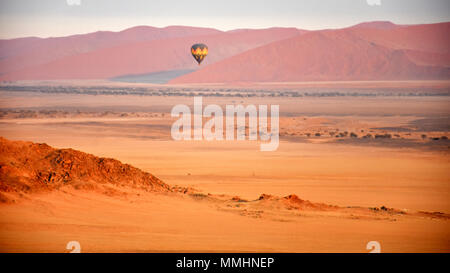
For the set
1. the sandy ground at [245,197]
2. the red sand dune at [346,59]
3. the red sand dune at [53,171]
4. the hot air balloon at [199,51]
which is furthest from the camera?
the red sand dune at [346,59]

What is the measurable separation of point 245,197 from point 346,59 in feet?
418

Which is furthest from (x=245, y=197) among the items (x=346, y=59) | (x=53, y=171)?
(x=346, y=59)

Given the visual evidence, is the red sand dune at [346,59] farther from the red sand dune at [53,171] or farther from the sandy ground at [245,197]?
the red sand dune at [53,171]

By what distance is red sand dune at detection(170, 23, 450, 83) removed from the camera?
13338cm

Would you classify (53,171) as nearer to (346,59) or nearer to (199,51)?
(199,51)

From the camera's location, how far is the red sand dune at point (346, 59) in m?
133

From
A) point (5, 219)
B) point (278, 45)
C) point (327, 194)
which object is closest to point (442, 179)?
point (327, 194)

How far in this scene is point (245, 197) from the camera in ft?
57.8

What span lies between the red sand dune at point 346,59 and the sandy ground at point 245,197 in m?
94.7

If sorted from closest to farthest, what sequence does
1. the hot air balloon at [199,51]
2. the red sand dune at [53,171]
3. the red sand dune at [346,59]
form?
the red sand dune at [53,171] < the hot air balloon at [199,51] < the red sand dune at [346,59]

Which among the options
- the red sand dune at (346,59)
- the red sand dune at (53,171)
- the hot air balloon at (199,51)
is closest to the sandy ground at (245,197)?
the red sand dune at (53,171)

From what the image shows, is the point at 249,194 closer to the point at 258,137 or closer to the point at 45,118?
the point at 258,137

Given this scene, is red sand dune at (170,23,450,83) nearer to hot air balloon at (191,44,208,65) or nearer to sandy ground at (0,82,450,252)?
hot air balloon at (191,44,208,65)

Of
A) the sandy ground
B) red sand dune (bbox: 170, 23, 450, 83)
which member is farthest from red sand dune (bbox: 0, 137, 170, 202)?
red sand dune (bbox: 170, 23, 450, 83)
